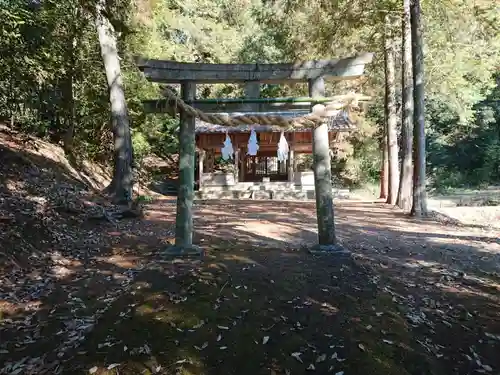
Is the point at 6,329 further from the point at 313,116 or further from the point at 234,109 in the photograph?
the point at 313,116

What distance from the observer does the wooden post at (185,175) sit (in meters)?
6.55

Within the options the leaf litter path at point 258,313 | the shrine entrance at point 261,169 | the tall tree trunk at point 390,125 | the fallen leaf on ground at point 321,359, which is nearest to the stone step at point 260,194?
the shrine entrance at point 261,169

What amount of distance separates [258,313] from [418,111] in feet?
30.8

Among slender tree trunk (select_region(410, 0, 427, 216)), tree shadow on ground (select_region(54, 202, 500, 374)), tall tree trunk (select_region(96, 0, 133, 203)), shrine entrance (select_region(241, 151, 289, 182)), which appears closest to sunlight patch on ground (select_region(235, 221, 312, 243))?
tree shadow on ground (select_region(54, 202, 500, 374))

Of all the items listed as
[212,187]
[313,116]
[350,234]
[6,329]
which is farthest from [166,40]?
[6,329]

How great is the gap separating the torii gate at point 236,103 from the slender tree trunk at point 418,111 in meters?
6.22

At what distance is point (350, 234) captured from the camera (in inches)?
370

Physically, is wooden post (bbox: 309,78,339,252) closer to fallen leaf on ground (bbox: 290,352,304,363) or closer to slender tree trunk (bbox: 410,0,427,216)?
fallen leaf on ground (bbox: 290,352,304,363)

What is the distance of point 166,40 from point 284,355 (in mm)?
19317

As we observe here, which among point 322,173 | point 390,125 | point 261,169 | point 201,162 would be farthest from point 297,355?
point 261,169

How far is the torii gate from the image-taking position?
6.46 metres

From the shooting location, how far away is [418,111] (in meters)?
12.1

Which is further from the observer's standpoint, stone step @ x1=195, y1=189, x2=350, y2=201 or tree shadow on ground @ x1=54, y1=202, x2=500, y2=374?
stone step @ x1=195, y1=189, x2=350, y2=201

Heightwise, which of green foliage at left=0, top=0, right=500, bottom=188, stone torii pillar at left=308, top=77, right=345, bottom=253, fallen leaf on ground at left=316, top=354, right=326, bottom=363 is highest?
green foliage at left=0, top=0, right=500, bottom=188
